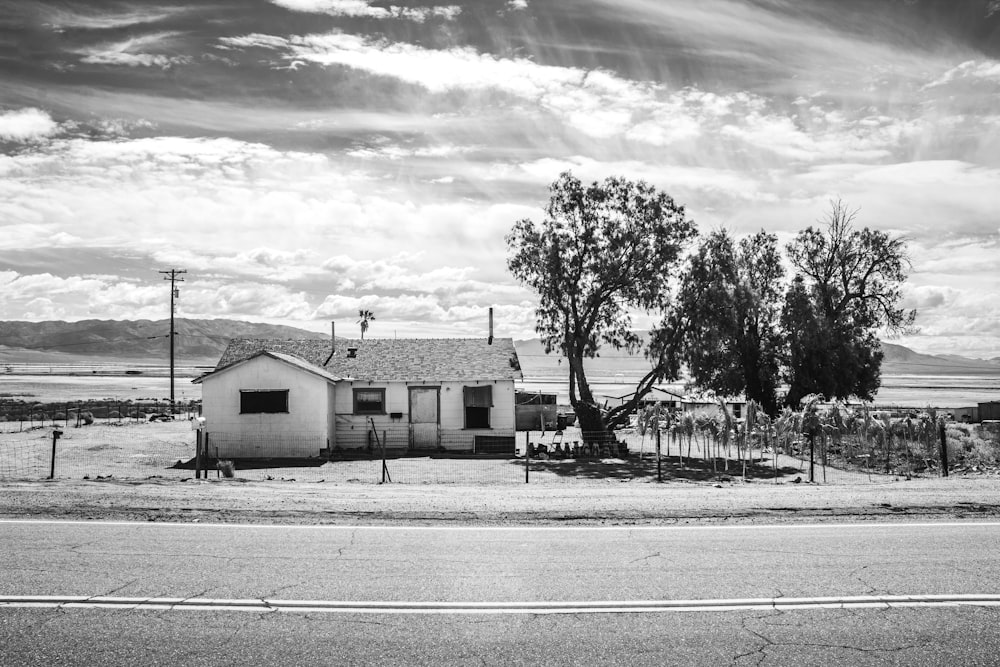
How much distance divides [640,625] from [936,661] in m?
2.53

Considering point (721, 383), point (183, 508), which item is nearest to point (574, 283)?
point (721, 383)

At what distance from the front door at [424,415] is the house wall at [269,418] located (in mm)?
4113

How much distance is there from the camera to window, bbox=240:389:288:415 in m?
32.1

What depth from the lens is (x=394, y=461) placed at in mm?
30469

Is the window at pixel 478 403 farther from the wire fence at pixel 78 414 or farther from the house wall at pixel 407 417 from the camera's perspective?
the wire fence at pixel 78 414

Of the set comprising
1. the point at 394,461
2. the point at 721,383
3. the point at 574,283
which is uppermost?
the point at 574,283

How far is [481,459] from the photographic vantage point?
31906 millimetres

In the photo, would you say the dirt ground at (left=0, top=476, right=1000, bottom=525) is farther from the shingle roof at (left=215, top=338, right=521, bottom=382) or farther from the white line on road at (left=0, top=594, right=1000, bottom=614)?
the shingle roof at (left=215, top=338, right=521, bottom=382)

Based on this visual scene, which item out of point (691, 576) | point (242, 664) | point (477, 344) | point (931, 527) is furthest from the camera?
point (477, 344)

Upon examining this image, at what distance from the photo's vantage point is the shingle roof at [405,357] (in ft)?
115

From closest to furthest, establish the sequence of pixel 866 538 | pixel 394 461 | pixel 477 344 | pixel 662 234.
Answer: pixel 866 538, pixel 394 461, pixel 662 234, pixel 477 344

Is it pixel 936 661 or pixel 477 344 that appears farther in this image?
pixel 477 344

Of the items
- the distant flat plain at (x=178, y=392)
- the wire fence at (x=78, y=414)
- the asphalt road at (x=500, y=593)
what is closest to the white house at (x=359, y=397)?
the wire fence at (x=78, y=414)

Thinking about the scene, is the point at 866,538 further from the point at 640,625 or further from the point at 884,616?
the point at 640,625
